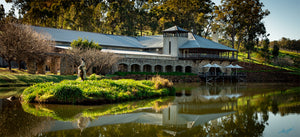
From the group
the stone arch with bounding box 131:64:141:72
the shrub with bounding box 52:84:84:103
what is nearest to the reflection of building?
the shrub with bounding box 52:84:84:103

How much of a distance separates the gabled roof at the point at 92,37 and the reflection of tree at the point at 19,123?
30094 mm

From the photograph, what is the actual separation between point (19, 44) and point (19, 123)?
891 inches

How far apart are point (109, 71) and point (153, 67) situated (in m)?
7.36

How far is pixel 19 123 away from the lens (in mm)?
10367

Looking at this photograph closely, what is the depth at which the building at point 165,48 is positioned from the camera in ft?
141

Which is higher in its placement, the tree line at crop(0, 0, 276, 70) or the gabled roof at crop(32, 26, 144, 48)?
the tree line at crop(0, 0, 276, 70)

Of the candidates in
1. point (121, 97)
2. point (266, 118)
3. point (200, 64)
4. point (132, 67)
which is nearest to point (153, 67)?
point (132, 67)

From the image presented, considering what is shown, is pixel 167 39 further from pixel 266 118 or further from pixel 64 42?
pixel 266 118

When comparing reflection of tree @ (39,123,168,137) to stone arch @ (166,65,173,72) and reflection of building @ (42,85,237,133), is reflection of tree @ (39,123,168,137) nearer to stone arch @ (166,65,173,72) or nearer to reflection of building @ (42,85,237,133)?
reflection of building @ (42,85,237,133)

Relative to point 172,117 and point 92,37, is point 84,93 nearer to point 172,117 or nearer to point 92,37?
point 172,117

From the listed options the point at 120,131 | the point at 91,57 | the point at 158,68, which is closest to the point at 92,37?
the point at 158,68

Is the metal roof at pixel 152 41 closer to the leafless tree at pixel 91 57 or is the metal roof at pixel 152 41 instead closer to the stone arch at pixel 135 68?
the stone arch at pixel 135 68

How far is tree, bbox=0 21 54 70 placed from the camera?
3048 cm

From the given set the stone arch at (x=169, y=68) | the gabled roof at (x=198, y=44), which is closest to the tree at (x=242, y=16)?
the gabled roof at (x=198, y=44)
